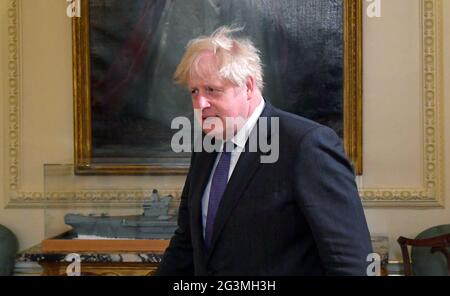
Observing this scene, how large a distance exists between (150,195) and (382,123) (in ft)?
2.44

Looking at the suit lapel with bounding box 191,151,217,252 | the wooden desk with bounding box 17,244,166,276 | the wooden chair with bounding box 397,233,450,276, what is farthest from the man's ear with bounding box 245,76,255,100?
the wooden chair with bounding box 397,233,450,276

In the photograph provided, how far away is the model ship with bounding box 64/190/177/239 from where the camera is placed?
6.05 feet

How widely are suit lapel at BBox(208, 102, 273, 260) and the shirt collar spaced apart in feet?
0.06

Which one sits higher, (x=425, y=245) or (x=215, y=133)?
(x=215, y=133)

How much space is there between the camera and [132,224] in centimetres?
187

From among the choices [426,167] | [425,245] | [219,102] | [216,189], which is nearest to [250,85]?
[219,102]

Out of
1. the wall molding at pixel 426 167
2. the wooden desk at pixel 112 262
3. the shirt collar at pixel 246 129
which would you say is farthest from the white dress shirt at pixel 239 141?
the wall molding at pixel 426 167

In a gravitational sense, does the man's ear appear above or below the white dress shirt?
above

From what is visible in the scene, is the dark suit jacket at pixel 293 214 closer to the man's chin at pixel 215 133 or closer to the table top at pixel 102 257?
the man's chin at pixel 215 133

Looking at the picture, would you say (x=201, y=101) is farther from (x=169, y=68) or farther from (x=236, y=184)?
(x=169, y=68)

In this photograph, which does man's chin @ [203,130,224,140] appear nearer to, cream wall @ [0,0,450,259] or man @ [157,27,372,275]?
man @ [157,27,372,275]

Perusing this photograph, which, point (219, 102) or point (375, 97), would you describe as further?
point (375, 97)

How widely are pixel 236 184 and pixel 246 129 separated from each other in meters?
0.09

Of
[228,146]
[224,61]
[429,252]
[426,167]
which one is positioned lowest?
[429,252]
